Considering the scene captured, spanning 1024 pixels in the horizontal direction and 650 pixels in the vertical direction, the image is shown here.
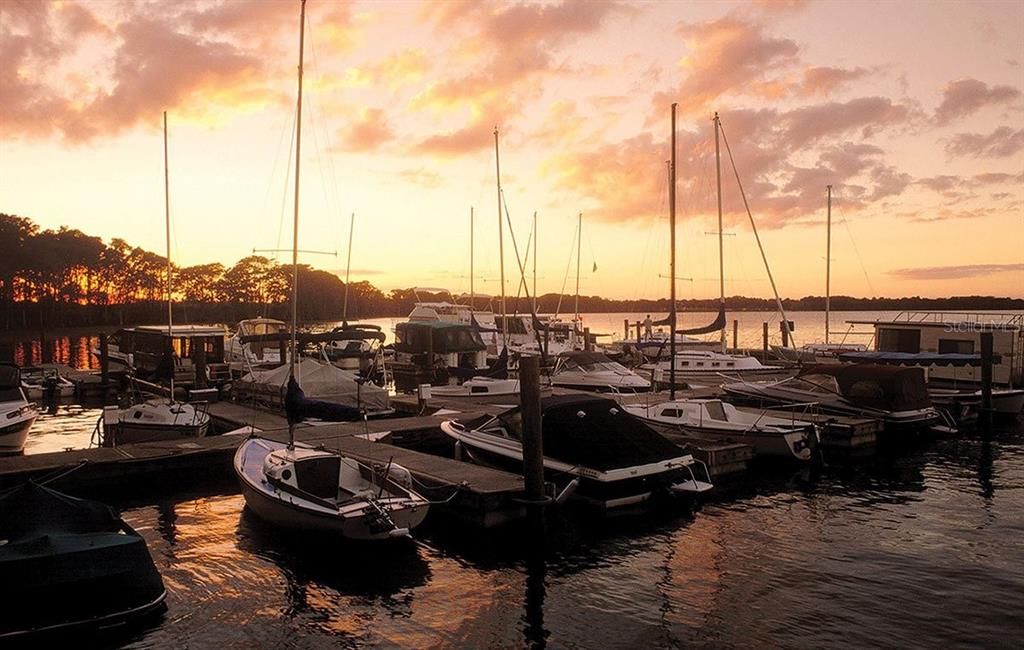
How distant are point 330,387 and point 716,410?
14137 millimetres

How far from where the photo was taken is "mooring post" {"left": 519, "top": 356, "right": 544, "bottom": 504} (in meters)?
16.5

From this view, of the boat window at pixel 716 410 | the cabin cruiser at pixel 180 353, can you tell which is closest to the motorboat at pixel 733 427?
the boat window at pixel 716 410

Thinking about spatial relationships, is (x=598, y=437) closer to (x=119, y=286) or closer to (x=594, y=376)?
(x=594, y=376)

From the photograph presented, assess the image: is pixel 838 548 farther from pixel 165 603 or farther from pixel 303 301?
pixel 303 301

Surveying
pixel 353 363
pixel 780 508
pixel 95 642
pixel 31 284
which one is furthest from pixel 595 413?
pixel 31 284

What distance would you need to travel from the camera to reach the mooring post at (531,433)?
16500 millimetres

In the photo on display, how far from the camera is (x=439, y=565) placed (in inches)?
585

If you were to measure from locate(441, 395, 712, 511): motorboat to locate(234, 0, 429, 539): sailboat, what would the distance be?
3.79m

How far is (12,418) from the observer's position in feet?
83.3

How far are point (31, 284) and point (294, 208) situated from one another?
116957 mm

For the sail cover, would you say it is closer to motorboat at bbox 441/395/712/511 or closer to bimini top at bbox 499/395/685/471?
bimini top at bbox 499/395/685/471

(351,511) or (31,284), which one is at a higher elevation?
(31,284)

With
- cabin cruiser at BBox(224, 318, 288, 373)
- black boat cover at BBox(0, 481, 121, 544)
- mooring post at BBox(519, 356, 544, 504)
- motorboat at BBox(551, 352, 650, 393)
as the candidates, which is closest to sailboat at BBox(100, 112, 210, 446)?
black boat cover at BBox(0, 481, 121, 544)

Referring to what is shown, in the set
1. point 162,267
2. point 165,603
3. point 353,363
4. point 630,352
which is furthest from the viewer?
point 162,267
